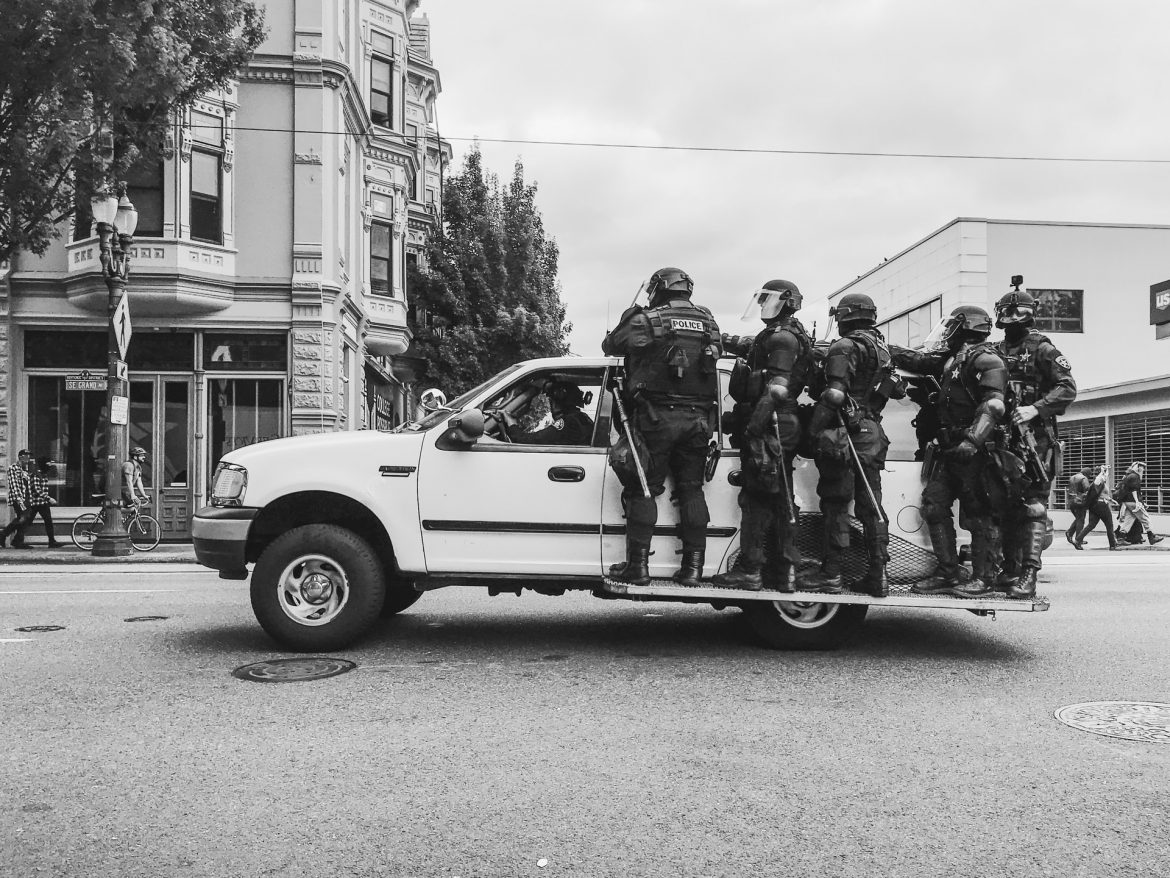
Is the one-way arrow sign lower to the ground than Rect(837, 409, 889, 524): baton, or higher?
higher

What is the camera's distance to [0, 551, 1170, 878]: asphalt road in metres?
3.34

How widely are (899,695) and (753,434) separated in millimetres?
1703

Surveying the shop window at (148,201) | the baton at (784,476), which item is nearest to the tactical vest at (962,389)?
the baton at (784,476)

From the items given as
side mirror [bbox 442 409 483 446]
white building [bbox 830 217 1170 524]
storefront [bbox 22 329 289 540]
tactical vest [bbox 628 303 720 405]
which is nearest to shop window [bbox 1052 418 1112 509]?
white building [bbox 830 217 1170 524]

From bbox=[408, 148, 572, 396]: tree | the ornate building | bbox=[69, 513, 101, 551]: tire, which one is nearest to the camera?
bbox=[69, 513, 101, 551]: tire

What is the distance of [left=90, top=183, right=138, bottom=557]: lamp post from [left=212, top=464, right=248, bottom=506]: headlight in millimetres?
10063

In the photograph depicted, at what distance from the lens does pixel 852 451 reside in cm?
619

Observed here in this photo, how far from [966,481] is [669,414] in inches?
78.1

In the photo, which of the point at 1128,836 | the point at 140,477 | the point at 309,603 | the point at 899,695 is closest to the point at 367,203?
the point at 140,477

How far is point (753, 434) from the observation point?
20.1ft

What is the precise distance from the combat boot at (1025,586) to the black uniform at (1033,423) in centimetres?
3

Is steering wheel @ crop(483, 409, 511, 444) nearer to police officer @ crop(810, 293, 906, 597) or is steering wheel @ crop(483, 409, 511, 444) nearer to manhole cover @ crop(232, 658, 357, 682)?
manhole cover @ crop(232, 658, 357, 682)

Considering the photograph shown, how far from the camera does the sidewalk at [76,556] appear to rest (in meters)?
14.6

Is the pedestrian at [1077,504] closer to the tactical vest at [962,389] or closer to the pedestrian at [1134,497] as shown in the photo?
the pedestrian at [1134,497]
